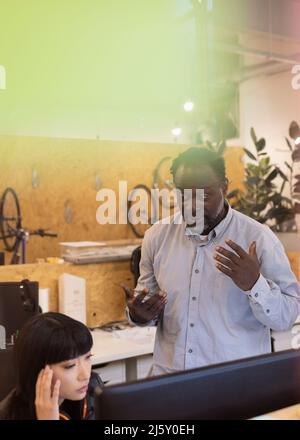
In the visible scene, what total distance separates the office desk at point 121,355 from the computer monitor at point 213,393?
1753 mm

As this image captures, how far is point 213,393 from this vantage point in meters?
0.69

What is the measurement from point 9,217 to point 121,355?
3352mm

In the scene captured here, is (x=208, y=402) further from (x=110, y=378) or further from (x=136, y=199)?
(x=136, y=199)

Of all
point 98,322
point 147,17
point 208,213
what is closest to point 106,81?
point 147,17

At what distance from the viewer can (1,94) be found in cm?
606

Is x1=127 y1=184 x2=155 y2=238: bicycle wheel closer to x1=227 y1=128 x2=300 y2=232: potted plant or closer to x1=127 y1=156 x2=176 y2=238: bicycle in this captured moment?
x1=127 y1=156 x2=176 y2=238: bicycle

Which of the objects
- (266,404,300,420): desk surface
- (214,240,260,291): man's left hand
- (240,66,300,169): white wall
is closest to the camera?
(266,404,300,420): desk surface

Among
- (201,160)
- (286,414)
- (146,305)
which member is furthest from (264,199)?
(286,414)

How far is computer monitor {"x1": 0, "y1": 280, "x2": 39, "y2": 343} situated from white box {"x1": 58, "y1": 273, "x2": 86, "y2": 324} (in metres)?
0.42

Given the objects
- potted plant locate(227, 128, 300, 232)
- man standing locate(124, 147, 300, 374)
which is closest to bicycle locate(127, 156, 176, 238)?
potted plant locate(227, 128, 300, 232)

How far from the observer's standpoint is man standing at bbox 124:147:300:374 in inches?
57.0

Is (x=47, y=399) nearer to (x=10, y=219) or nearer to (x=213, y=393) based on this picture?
(x=213, y=393)

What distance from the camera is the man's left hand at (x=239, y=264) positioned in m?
1.26
